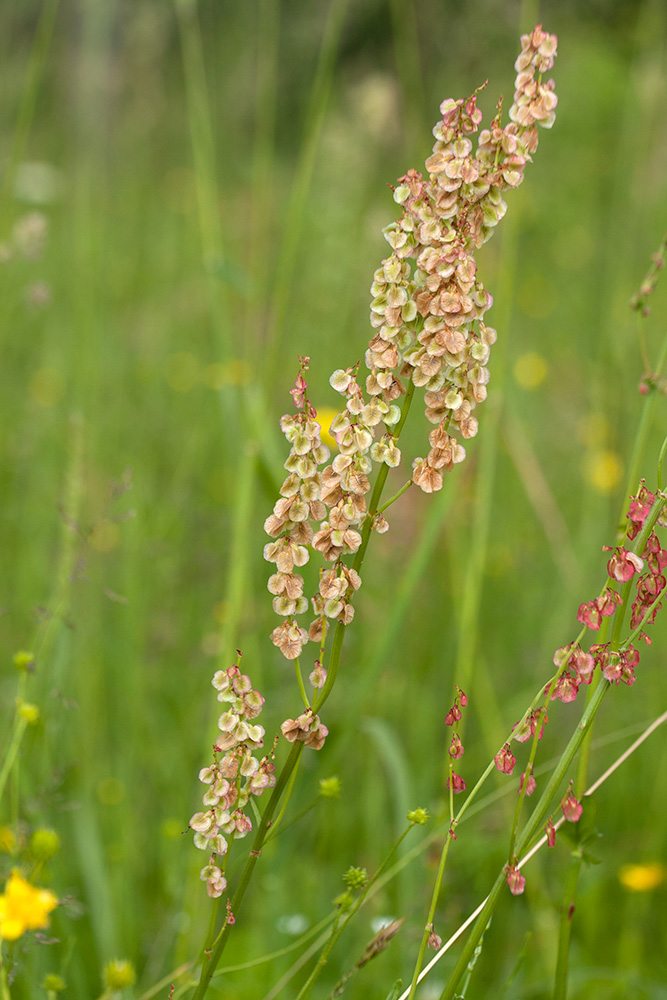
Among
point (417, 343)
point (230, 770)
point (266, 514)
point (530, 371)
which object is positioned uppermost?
point (530, 371)

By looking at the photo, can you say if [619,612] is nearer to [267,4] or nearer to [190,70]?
[190,70]

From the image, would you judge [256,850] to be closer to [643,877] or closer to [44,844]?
[44,844]

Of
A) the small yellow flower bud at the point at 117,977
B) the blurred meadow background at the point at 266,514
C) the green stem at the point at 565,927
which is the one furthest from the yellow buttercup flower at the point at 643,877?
the small yellow flower bud at the point at 117,977

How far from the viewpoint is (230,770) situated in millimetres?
671

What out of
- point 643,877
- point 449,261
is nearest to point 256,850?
point 449,261

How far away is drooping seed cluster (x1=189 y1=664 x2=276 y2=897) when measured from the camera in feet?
→ 2.20

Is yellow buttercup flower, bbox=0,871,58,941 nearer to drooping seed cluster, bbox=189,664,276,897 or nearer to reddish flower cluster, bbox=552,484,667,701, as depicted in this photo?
drooping seed cluster, bbox=189,664,276,897

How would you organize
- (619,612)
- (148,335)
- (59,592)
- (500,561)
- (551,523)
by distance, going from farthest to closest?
(148,335) → (500,561) → (551,523) → (59,592) → (619,612)

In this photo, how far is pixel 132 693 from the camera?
181 cm

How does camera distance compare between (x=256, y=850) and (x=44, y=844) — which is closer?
(x=256, y=850)

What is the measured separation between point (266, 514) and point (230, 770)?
1.84 meters

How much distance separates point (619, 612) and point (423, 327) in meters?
0.32

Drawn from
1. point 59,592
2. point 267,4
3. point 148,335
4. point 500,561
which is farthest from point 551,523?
point 148,335

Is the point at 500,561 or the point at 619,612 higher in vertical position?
the point at 500,561
